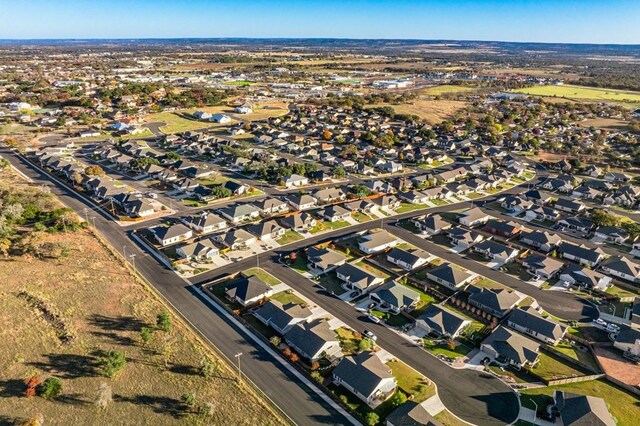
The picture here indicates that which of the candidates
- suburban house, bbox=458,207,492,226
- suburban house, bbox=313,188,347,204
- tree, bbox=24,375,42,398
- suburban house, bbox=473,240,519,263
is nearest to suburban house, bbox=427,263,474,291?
suburban house, bbox=473,240,519,263

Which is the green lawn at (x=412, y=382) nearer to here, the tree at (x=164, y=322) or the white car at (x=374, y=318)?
the white car at (x=374, y=318)

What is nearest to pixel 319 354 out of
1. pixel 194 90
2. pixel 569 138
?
pixel 569 138

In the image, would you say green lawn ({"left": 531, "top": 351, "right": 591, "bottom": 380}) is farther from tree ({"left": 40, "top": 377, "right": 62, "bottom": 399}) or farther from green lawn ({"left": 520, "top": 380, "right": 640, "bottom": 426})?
tree ({"left": 40, "top": 377, "right": 62, "bottom": 399})

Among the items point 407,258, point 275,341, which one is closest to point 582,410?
point 275,341

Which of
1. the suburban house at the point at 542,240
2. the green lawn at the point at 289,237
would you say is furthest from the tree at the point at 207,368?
the suburban house at the point at 542,240

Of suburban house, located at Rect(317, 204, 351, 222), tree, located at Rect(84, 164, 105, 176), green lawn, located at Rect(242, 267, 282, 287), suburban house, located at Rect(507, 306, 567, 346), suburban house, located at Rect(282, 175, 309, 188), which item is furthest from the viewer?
tree, located at Rect(84, 164, 105, 176)

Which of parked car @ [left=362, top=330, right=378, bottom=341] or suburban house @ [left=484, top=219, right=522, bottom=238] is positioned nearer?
parked car @ [left=362, top=330, right=378, bottom=341]

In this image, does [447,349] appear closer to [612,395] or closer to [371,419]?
[371,419]
